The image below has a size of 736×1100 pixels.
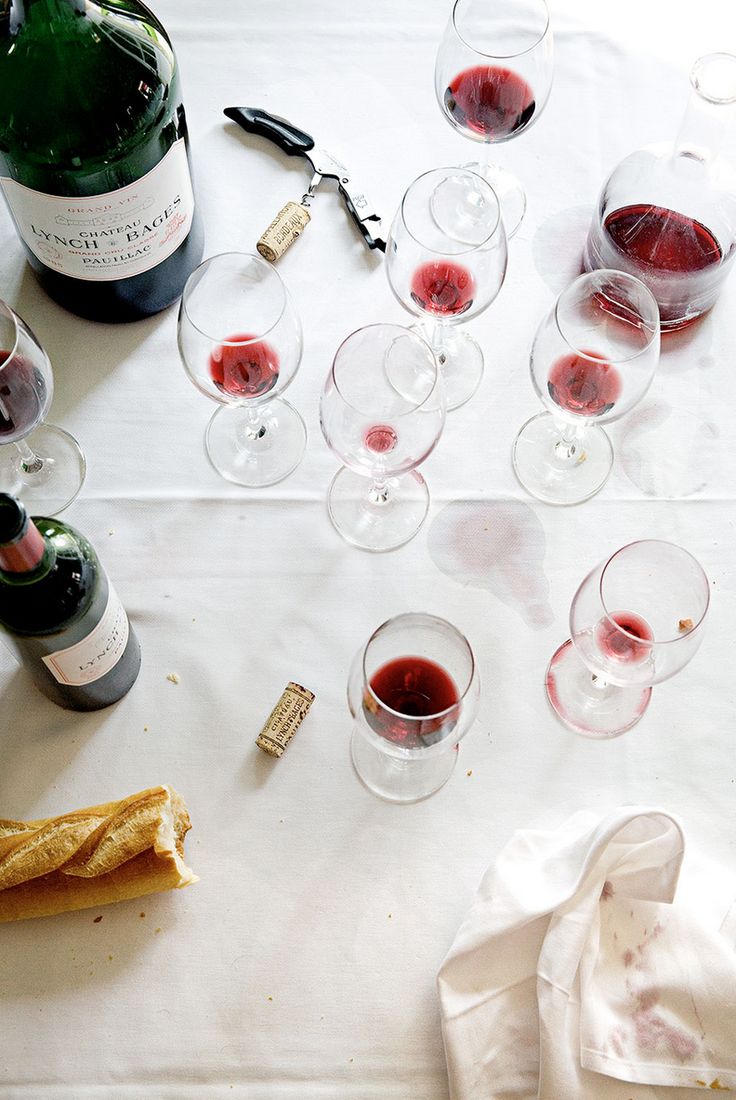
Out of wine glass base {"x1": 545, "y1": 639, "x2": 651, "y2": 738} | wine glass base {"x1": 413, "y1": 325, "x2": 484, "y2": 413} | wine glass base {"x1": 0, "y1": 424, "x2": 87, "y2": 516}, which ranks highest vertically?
wine glass base {"x1": 413, "y1": 325, "x2": 484, "y2": 413}

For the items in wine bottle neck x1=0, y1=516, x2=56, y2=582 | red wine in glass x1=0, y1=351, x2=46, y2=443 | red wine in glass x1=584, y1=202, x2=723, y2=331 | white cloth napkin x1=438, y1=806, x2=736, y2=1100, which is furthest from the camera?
red wine in glass x1=584, y1=202, x2=723, y2=331

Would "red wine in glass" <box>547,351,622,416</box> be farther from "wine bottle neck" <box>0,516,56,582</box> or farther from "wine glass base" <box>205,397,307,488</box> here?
"wine bottle neck" <box>0,516,56,582</box>

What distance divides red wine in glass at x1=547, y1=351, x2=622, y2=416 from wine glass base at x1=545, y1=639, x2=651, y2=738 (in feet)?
0.84

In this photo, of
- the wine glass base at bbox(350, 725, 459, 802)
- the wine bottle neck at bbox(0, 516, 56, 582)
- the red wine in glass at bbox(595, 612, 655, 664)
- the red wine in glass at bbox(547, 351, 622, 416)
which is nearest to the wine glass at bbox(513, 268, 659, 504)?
the red wine in glass at bbox(547, 351, 622, 416)

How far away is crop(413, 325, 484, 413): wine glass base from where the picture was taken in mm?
1211

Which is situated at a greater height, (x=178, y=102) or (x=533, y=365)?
(x=178, y=102)

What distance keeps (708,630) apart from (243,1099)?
67cm

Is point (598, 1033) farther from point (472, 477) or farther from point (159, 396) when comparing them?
point (159, 396)

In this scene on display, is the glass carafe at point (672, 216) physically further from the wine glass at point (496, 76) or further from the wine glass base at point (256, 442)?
the wine glass base at point (256, 442)

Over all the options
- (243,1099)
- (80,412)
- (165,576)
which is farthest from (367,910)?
(80,412)

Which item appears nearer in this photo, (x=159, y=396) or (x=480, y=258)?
(x=480, y=258)

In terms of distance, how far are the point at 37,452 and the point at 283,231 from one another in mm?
406

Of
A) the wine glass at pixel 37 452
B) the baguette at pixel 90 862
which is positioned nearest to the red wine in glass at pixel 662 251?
the wine glass at pixel 37 452

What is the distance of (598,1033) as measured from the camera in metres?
0.89
